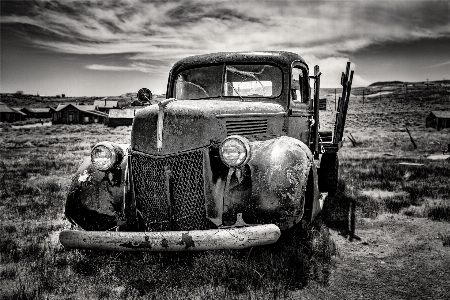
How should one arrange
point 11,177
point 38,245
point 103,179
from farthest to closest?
point 11,177, point 38,245, point 103,179

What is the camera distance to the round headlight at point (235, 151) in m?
2.91

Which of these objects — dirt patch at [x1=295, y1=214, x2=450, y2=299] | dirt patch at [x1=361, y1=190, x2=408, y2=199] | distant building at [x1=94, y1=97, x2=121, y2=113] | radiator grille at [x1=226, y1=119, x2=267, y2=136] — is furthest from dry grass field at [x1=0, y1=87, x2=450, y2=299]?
distant building at [x1=94, y1=97, x2=121, y2=113]

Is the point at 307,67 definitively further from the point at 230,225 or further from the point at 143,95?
the point at 230,225

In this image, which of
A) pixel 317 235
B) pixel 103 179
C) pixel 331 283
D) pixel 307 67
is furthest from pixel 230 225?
pixel 307 67

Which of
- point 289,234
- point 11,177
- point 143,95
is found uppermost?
point 143,95

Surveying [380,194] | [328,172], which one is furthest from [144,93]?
[380,194]

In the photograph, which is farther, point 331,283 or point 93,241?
point 331,283

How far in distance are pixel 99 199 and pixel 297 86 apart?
3113 millimetres

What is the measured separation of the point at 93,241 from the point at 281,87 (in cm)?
297

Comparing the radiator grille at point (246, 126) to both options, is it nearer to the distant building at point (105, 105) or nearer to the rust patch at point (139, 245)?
the rust patch at point (139, 245)

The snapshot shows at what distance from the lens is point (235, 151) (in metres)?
2.93

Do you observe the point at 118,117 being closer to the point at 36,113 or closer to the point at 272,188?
the point at 36,113

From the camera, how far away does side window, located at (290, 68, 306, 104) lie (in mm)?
4556

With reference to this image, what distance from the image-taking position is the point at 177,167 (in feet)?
10.00
